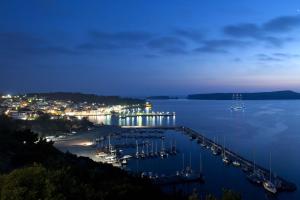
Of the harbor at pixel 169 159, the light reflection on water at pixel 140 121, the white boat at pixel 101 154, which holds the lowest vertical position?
the light reflection on water at pixel 140 121

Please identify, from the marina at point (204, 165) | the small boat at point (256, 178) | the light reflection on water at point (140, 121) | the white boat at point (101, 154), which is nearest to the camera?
the marina at point (204, 165)

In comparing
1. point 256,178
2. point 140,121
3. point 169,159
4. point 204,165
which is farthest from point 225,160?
point 140,121

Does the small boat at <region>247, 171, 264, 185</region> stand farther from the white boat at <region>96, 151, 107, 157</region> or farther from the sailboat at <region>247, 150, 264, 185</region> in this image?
the white boat at <region>96, 151, 107, 157</region>

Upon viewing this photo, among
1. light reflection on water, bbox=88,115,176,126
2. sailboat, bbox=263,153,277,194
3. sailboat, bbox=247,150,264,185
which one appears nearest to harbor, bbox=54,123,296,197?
sailboat, bbox=247,150,264,185

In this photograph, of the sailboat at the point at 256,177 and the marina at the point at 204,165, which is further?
the sailboat at the point at 256,177

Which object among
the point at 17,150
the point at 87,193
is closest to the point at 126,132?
the point at 17,150

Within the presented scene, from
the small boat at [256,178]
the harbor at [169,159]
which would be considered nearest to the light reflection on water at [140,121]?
the harbor at [169,159]

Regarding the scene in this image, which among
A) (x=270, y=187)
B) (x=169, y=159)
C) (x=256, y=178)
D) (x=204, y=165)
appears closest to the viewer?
(x=270, y=187)

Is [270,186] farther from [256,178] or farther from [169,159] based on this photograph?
[169,159]

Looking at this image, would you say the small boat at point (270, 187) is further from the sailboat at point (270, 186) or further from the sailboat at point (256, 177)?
the sailboat at point (256, 177)

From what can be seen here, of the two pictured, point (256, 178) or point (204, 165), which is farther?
point (204, 165)

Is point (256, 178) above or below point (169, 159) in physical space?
above
